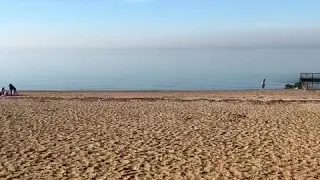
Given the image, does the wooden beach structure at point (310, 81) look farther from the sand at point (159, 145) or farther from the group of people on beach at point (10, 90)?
the group of people on beach at point (10, 90)

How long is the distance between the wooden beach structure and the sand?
73.3 ft

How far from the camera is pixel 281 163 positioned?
961cm

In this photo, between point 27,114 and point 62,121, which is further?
point 27,114

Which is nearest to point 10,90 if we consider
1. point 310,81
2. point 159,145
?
point 310,81

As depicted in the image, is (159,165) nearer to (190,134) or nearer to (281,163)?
(281,163)

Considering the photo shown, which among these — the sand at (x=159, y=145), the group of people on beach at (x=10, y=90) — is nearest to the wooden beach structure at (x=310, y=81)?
the sand at (x=159, y=145)

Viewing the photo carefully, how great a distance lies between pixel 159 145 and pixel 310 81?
1241 inches

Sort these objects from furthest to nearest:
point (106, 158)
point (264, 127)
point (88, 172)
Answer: point (264, 127)
point (106, 158)
point (88, 172)

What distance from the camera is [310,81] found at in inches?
1572

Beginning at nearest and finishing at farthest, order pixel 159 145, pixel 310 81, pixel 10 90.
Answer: pixel 159 145 < pixel 10 90 < pixel 310 81

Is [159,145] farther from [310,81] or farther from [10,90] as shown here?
[310,81]

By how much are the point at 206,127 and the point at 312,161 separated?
5.38 m

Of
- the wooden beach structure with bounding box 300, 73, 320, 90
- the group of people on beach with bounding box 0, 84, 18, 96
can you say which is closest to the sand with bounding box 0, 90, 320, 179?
the group of people on beach with bounding box 0, 84, 18, 96

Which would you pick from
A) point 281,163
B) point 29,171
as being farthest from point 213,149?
point 29,171
